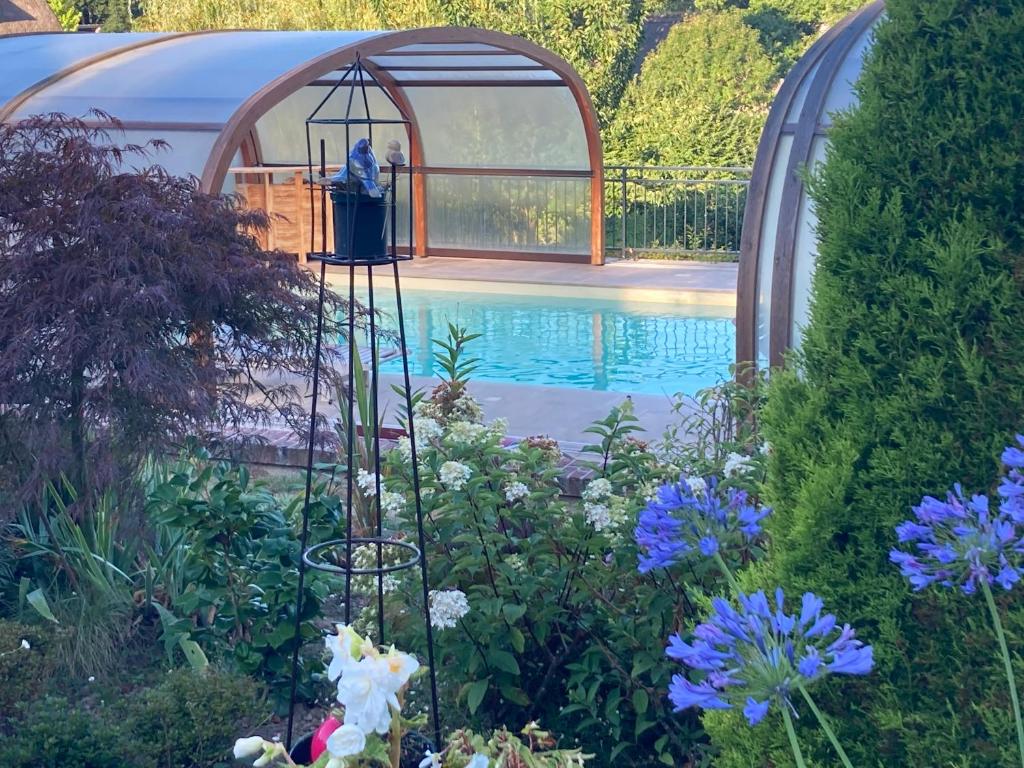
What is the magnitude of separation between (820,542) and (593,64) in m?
17.2

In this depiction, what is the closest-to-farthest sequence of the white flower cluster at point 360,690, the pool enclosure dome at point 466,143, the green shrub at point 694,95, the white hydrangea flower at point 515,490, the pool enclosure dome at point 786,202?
the white flower cluster at point 360,690, the white hydrangea flower at point 515,490, the pool enclosure dome at point 786,202, the pool enclosure dome at point 466,143, the green shrub at point 694,95

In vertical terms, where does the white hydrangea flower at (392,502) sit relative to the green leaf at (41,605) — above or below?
above

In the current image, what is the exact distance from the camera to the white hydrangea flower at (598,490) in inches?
124

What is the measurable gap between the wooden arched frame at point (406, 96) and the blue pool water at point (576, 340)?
1.81 meters

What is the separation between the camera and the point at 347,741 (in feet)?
6.19

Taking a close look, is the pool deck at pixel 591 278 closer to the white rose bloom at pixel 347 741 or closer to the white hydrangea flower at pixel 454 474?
the white hydrangea flower at pixel 454 474

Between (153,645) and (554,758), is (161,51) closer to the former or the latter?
(153,645)

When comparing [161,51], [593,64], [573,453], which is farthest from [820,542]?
[593,64]

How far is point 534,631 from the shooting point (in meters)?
3.20

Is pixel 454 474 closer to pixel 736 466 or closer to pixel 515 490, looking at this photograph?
pixel 515 490

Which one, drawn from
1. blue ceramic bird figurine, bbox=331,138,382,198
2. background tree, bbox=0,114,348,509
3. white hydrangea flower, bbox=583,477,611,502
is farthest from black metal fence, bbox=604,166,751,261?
blue ceramic bird figurine, bbox=331,138,382,198

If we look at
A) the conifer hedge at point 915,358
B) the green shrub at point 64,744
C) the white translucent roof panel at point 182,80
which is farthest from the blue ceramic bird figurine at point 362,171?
the white translucent roof panel at point 182,80

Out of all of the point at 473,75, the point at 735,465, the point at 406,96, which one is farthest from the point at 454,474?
the point at 406,96

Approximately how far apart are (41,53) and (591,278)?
6.20 m
